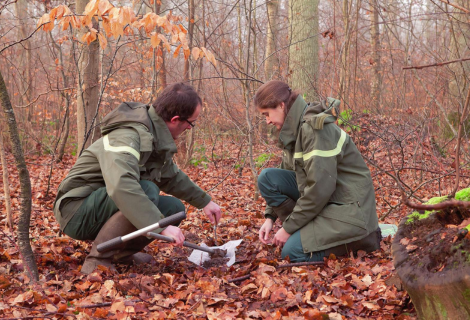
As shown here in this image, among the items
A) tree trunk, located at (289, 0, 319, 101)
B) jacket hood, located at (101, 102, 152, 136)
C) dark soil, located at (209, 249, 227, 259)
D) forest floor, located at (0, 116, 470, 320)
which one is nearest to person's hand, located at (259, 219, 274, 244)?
forest floor, located at (0, 116, 470, 320)

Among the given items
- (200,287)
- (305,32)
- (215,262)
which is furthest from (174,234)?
(305,32)

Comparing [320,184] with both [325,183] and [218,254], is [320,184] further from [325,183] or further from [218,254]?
[218,254]

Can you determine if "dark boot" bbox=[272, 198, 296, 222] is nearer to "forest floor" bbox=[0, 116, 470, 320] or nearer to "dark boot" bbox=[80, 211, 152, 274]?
"forest floor" bbox=[0, 116, 470, 320]

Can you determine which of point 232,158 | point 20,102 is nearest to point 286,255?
point 232,158

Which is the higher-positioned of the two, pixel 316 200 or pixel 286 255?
pixel 316 200

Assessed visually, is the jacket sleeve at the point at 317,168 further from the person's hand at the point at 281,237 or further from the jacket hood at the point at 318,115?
the person's hand at the point at 281,237

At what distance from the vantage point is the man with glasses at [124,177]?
2.66 meters

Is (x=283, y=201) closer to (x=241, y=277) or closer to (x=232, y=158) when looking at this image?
(x=241, y=277)

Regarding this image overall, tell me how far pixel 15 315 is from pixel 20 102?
26.4 ft

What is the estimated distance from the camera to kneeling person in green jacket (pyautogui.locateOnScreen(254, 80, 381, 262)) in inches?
117

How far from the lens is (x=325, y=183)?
9.65 ft

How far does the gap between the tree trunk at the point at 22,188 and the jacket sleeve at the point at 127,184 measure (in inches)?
18.6

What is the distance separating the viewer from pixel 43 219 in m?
4.58

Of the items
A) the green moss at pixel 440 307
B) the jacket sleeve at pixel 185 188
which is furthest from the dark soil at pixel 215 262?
the green moss at pixel 440 307
